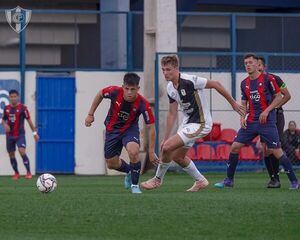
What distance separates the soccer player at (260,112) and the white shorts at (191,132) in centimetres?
125

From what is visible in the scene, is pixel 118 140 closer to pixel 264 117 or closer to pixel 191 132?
pixel 191 132

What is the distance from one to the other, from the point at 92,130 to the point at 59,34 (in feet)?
11.3

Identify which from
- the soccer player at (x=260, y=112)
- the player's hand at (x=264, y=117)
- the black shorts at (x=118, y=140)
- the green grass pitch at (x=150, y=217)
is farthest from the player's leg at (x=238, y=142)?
the green grass pitch at (x=150, y=217)

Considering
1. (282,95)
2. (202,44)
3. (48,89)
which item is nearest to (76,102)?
(48,89)

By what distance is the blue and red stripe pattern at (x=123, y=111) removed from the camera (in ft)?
45.9

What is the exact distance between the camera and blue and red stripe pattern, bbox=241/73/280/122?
15113 mm

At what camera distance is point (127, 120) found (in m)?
14.2

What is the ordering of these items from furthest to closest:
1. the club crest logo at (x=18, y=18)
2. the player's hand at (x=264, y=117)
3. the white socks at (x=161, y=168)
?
the club crest logo at (x=18, y=18) < the player's hand at (x=264, y=117) < the white socks at (x=161, y=168)

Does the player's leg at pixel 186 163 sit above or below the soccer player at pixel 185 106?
below

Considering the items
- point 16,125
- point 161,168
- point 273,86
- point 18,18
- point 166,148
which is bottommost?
point 161,168

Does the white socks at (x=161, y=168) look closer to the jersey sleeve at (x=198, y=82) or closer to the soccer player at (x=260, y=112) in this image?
the jersey sleeve at (x=198, y=82)

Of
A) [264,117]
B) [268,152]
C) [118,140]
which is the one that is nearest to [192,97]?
[118,140]

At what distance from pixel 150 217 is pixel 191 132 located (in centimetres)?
392

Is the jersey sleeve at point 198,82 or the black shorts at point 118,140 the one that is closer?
the jersey sleeve at point 198,82
